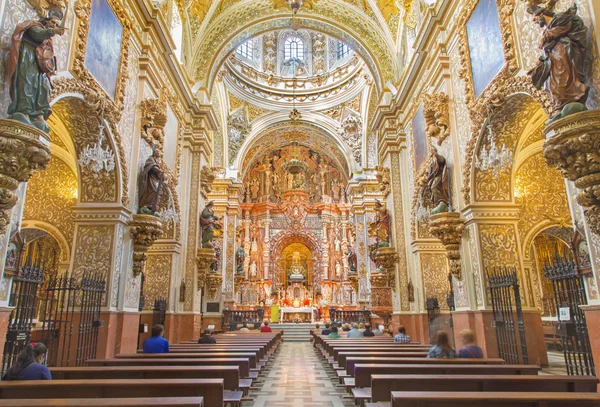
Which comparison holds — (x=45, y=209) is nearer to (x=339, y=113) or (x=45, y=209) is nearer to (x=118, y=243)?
(x=118, y=243)

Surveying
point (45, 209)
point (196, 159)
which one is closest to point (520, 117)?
point (196, 159)

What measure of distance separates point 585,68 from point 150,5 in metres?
8.47

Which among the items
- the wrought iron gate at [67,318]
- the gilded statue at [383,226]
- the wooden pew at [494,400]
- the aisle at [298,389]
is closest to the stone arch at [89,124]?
the wrought iron gate at [67,318]

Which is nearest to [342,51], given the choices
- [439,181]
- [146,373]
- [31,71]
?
[439,181]

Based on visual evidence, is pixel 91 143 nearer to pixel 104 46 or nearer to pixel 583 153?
pixel 104 46

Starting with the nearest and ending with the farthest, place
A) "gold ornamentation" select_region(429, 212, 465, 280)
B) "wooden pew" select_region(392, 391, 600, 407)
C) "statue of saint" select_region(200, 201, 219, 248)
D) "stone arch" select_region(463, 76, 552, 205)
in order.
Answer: "wooden pew" select_region(392, 391, 600, 407)
"stone arch" select_region(463, 76, 552, 205)
"gold ornamentation" select_region(429, 212, 465, 280)
"statue of saint" select_region(200, 201, 219, 248)

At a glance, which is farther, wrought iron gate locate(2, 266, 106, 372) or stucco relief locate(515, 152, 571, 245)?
stucco relief locate(515, 152, 571, 245)

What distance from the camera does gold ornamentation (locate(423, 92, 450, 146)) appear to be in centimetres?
912

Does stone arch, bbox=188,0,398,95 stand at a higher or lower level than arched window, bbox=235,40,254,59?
lower

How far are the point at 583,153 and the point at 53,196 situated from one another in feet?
36.9

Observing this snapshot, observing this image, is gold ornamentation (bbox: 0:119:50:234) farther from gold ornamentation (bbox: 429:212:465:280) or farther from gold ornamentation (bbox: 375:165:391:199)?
gold ornamentation (bbox: 375:165:391:199)

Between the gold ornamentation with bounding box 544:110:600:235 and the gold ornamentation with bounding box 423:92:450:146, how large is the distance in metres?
4.55

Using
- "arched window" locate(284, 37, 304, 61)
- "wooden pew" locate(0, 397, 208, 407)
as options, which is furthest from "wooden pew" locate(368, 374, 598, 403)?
"arched window" locate(284, 37, 304, 61)

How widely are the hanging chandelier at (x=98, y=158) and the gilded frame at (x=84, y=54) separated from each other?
0.62 m
